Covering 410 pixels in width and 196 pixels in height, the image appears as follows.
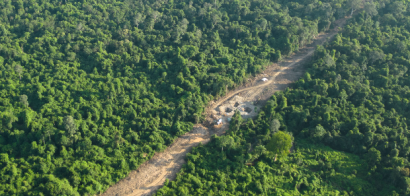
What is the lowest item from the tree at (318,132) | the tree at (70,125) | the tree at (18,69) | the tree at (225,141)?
the tree at (318,132)

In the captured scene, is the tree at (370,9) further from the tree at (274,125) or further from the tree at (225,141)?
the tree at (225,141)

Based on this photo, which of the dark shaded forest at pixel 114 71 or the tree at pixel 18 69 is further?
the tree at pixel 18 69

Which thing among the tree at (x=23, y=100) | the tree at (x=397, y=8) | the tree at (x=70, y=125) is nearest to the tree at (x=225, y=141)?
the tree at (x=70, y=125)

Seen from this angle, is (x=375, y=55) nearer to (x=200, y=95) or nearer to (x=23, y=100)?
(x=200, y=95)

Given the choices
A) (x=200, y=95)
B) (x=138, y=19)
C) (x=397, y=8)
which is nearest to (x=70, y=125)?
(x=200, y=95)

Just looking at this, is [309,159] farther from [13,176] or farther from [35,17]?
[35,17]
